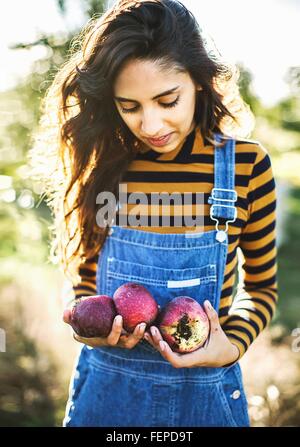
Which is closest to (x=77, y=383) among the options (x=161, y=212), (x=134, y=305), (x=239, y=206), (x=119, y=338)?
(x=119, y=338)

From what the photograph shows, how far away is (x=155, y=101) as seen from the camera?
1.58m

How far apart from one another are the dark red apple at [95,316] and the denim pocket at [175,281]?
0.13 meters

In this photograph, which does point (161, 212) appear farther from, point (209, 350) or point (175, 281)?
point (209, 350)

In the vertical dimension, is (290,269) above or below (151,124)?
below

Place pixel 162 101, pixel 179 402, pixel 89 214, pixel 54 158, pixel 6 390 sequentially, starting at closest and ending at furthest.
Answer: pixel 162 101 < pixel 179 402 < pixel 89 214 < pixel 54 158 < pixel 6 390

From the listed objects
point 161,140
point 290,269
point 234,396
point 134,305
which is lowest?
point 290,269

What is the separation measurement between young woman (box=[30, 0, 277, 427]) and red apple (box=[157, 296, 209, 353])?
0.03 m

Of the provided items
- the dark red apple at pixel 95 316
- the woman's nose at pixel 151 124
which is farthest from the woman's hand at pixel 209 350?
the woman's nose at pixel 151 124

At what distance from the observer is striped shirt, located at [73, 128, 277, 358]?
171 cm

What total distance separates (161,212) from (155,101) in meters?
0.35
